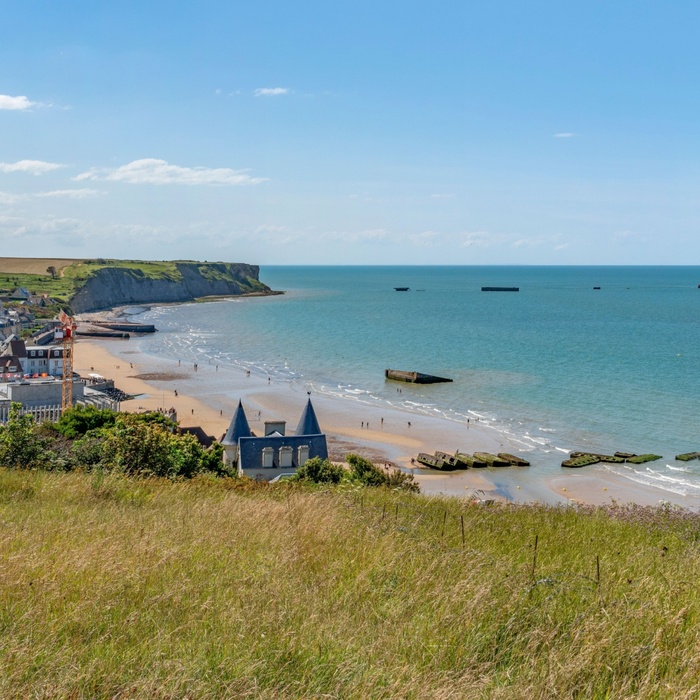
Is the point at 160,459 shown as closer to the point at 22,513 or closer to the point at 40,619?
the point at 22,513

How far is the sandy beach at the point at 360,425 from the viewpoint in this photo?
37125mm

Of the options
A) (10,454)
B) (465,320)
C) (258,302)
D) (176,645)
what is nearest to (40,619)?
(176,645)

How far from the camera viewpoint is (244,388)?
6894 cm

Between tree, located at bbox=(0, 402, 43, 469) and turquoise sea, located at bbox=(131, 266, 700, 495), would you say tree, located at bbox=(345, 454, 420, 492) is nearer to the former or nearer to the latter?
tree, located at bbox=(0, 402, 43, 469)

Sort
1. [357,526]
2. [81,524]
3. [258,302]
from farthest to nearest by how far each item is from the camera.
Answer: [258,302]
[357,526]
[81,524]

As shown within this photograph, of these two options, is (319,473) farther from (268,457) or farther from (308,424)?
(308,424)

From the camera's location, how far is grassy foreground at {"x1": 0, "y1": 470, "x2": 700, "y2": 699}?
175 inches

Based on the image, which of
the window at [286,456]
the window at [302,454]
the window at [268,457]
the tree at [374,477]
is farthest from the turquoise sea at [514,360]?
the tree at [374,477]

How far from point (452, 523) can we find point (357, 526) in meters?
1.55

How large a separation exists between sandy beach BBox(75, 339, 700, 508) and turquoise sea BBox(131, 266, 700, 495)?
2235mm

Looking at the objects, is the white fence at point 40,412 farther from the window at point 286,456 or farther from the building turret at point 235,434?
the window at point 286,456

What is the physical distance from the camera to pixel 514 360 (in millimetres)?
82562

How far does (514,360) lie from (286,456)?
5451 cm

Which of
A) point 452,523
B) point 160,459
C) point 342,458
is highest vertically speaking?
point 452,523
